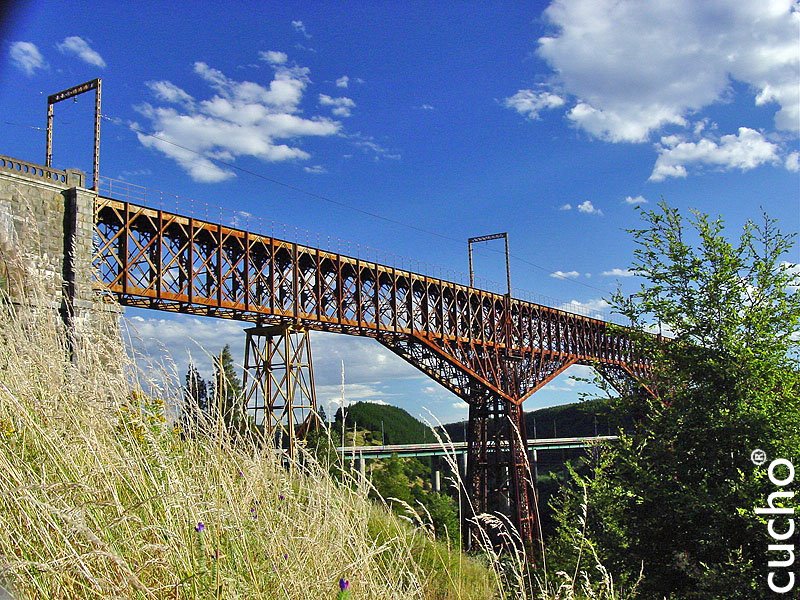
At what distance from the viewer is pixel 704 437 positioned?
7605 millimetres

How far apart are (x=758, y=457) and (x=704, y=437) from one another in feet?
2.21

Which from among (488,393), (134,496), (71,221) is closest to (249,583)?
(134,496)

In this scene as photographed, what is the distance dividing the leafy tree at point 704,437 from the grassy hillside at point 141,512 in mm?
5022

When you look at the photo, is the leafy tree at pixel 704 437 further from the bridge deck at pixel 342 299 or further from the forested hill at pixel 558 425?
the forested hill at pixel 558 425

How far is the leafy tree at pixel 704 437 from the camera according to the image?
274 inches

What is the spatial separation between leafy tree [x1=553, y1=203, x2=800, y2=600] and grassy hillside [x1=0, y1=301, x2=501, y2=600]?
5022mm

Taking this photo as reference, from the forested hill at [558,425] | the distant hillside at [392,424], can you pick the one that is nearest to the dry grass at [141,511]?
the distant hillside at [392,424]

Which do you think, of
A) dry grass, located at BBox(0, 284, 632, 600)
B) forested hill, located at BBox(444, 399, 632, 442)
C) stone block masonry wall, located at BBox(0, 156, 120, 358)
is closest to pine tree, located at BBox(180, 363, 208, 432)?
dry grass, located at BBox(0, 284, 632, 600)

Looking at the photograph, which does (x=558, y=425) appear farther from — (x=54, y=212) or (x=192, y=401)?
(x=192, y=401)

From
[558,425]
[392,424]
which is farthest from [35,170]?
[558,425]

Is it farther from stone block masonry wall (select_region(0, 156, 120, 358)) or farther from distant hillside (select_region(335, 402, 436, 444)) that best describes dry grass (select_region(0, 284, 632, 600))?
distant hillside (select_region(335, 402, 436, 444))

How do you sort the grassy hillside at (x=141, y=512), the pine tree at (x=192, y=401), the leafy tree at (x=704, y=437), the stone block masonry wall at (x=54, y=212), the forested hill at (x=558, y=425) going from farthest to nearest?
the forested hill at (x=558, y=425), the stone block masonry wall at (x=54, y=212), the leafy tree at (x=704, y=437), the pine tree at (x=192, y=401), the grassy hillside at (x=141, y=512)

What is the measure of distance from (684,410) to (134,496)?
6.90 meters

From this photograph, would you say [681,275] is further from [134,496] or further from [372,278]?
[372,278]
